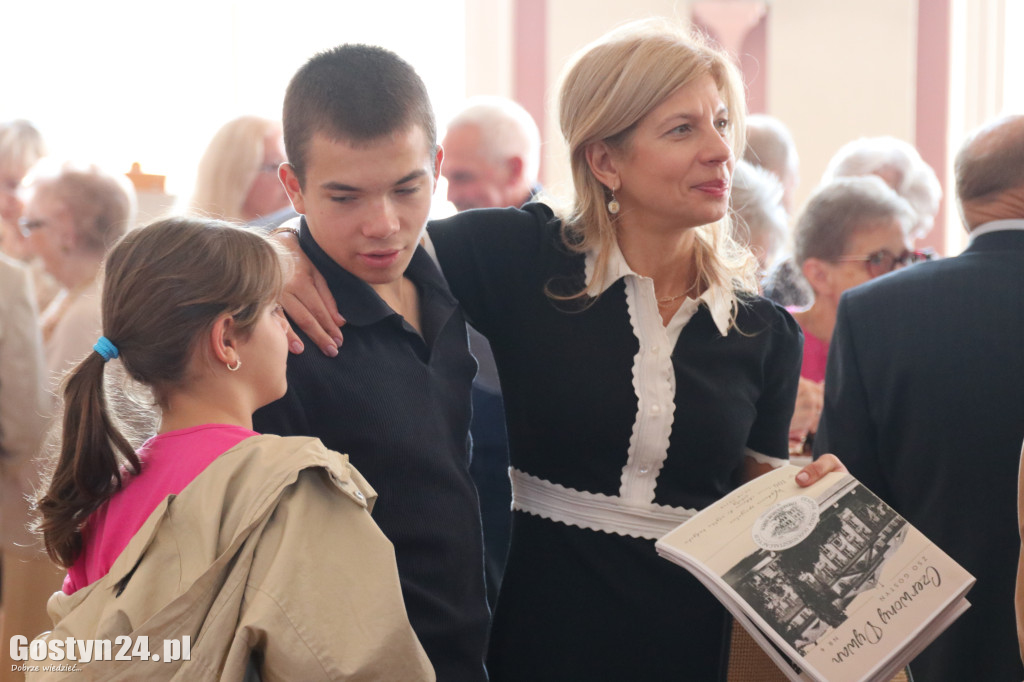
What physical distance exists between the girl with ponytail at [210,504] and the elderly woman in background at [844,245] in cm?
196

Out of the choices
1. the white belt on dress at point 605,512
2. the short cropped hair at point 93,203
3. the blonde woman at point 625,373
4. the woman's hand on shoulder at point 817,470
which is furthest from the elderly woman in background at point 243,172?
the woman's hand on shoulder at point 817,470

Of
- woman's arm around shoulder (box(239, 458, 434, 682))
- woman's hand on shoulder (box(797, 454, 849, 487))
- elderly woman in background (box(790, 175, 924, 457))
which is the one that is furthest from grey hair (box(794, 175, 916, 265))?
woman's arm around shoulder (box(239, 458, 434, 682))

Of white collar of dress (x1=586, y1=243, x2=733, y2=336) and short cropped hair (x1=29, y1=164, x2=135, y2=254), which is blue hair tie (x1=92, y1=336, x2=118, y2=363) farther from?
short cropped hair (x1=29, y1=164, x2=135, y2=254)

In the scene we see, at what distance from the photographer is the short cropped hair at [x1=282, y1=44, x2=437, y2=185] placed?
1.66 m

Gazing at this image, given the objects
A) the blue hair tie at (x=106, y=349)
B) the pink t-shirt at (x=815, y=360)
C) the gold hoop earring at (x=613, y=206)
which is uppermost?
the gold hoop earring at (x=613, y=206)

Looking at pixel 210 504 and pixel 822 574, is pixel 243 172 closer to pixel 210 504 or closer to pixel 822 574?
pixel 210 504

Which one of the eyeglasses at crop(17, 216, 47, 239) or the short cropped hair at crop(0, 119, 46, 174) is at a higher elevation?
the short cropped hair at crop(0, 119, 46, 174)

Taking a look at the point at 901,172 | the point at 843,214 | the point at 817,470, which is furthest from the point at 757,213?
the point at 817,470

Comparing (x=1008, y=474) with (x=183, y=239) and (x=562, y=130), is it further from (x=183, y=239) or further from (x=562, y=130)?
(x=183, y=239)

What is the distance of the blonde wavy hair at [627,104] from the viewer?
6.24ft

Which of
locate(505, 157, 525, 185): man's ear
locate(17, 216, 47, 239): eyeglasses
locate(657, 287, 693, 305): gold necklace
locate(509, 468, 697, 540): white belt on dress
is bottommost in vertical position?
locate(509, 468, 697, 540): white belt on dress

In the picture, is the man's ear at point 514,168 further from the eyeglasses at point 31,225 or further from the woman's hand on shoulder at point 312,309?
the woman's hand on shoulder at point 312,309

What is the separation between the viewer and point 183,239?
59.5 inches

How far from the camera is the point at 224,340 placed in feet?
4.99
